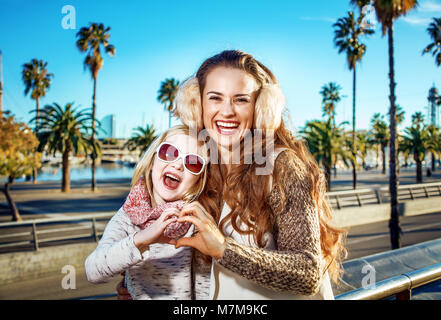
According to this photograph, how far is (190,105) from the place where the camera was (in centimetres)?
143

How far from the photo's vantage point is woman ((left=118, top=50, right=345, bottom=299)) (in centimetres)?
107

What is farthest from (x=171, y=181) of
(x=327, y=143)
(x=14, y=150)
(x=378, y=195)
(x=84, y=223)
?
(x=327, y=143)

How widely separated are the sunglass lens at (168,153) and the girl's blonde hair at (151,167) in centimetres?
8

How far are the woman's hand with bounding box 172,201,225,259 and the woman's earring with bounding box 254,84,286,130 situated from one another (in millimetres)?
477

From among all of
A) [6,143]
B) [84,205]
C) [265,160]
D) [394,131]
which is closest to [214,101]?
[265,160]

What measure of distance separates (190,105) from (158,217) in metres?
0.50

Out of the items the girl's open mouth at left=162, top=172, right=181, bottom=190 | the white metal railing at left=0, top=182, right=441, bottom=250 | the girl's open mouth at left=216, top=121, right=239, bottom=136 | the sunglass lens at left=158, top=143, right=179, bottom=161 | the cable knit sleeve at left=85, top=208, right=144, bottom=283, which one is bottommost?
the white metal railing at left=0, top=182, right=441, bottom=250

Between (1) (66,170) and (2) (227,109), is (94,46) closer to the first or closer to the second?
(1) (66,170)

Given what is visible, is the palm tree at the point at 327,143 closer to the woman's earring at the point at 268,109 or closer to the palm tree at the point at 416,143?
the palm tree at the point at 416,143

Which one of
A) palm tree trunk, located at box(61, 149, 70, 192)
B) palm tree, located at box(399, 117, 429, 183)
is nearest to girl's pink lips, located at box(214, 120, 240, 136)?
palm tree trunk, located at box(61, 149, 70, 192)

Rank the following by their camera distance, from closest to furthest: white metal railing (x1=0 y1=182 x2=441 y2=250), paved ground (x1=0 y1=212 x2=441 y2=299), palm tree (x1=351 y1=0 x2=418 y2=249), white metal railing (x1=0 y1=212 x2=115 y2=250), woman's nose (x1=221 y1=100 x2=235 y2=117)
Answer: woman's nose (x1=221 y1=100 x2=235 y2=117) → paved ground (x1=0 y1=212 x2=441 y2=299) → white metal railing (x1=0 y1=212 x2=115 y2=250) → palm tree (x1=351 y1=0 x2=418 y2=249) → white metal railing (x1=0 y1=182 x2=441 y2=250)

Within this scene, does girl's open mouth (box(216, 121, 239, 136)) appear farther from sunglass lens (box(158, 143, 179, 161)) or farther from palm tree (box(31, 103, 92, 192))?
palm tree (box(31, 103, 92, 192))

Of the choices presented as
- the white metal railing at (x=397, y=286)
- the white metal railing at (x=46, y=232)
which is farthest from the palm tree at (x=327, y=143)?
the white metal railing at (x=397, y=286)

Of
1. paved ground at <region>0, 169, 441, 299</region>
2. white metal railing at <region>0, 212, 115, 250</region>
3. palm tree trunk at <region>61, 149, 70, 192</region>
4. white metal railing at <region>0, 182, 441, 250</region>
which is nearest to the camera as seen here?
paved ground at <region>0, 169, 441, 299</region>
